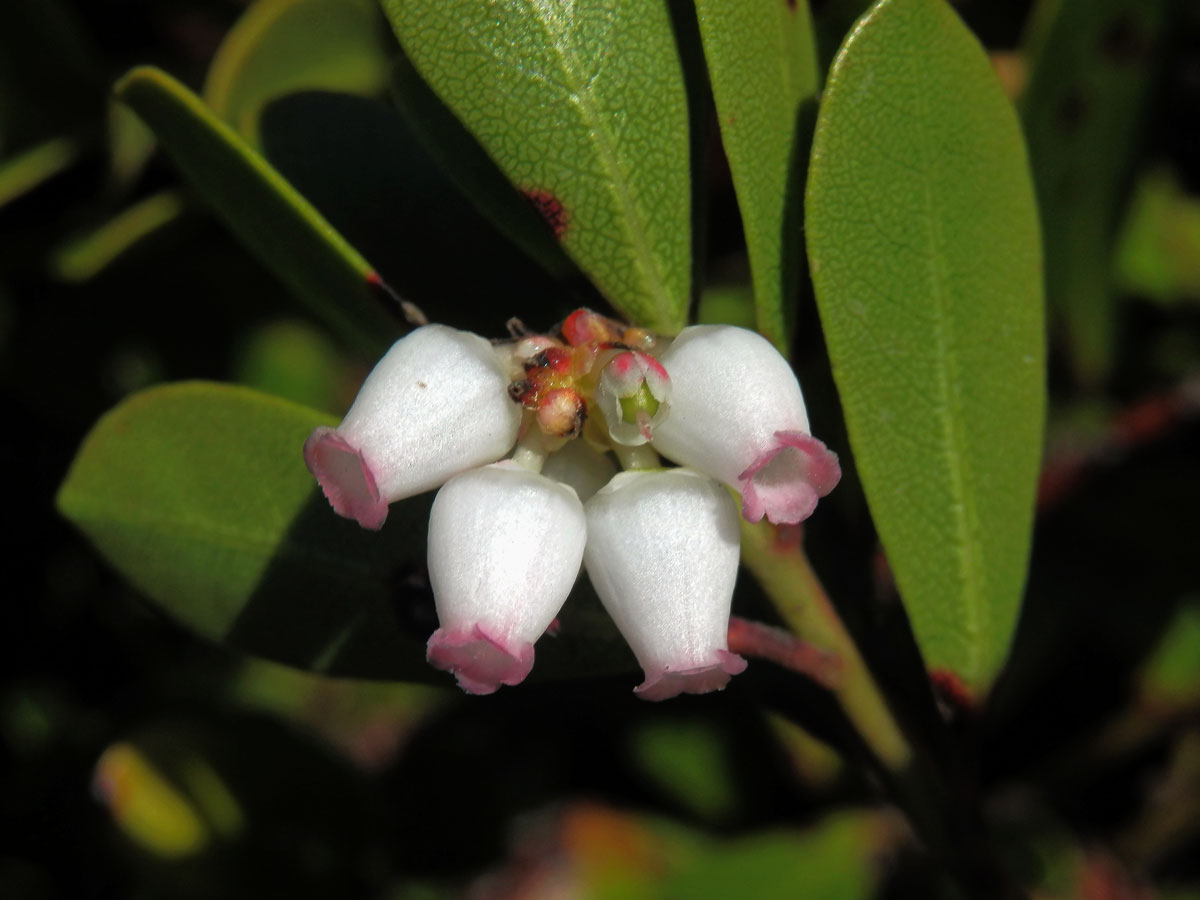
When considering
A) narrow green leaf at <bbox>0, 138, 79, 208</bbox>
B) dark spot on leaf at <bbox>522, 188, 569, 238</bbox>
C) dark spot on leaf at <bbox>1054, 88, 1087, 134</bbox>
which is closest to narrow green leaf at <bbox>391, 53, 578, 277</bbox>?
dark spot on leaf at <bbox>522, 188, 569, 238</bbox>

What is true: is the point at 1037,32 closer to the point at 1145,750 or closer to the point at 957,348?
the point at 957,348

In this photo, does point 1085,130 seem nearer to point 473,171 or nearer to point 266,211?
point 473,171

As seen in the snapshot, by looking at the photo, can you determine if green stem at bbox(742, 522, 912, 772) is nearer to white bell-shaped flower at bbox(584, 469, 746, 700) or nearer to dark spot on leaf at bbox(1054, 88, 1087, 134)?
white bell-shaped flower at bbox(584, 469, 746, 700)

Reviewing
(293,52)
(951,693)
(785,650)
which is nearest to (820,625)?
(785,650)

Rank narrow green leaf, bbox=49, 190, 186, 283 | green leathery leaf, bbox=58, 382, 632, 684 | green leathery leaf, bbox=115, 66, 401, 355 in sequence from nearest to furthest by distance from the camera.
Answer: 1. green leathery leaf, bbox=115, 66, 401, 355
2. green leathery leaf, bbox=58, 382, 632, 684
3. narrow green leaf, bbox=49, 190, 186, 283

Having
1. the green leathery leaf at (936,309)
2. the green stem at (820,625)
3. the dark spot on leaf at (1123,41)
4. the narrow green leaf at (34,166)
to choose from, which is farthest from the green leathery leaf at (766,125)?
the narrow green leaf at (34,166)

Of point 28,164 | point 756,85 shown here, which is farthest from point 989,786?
point 28,164
